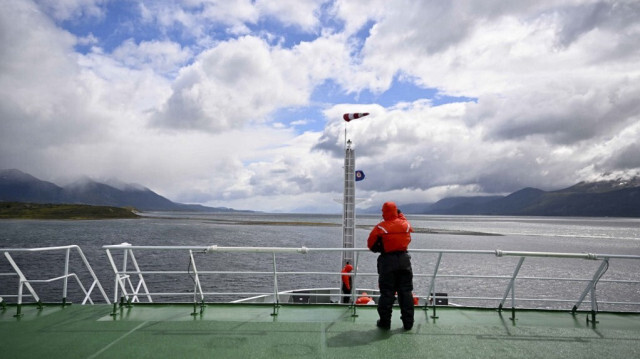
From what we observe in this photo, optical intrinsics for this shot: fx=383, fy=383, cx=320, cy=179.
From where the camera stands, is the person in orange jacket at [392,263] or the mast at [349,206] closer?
the person in orange jacket at [392,263]

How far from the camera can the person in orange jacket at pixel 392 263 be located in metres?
5.52

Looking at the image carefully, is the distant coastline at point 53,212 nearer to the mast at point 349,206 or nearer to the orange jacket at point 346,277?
the mast at point 349,206

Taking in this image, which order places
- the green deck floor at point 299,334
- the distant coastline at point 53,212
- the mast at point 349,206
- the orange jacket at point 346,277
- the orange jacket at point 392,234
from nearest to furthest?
the green deck floor at point 299,334, the orange jacket at point 392,234, the orange jacket at point 346,277, the mast at point 349,206, the distant coastline at point 53,212

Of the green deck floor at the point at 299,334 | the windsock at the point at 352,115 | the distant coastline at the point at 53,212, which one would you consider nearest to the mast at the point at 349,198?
the windsock at the point at 352,115

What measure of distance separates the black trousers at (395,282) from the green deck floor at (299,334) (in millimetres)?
287

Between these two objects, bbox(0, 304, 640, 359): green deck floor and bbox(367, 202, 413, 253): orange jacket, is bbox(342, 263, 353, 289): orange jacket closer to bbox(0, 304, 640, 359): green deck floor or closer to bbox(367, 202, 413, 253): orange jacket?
bbox(0, 304, 640, 359): green deck floor

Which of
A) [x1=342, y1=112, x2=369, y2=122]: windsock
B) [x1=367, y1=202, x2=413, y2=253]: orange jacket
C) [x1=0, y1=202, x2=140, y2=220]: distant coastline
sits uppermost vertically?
[x1=342, y1=112, x2=369, y2=122]: windsock

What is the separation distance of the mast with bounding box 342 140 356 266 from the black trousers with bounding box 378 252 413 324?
620cm

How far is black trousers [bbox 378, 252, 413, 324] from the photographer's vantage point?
18.1 ft

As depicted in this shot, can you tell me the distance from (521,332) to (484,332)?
58cm

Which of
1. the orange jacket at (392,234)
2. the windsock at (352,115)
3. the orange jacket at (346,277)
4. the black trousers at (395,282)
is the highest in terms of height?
the windsock at (352,115)

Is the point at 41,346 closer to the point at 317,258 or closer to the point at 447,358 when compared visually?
the point at 447,358

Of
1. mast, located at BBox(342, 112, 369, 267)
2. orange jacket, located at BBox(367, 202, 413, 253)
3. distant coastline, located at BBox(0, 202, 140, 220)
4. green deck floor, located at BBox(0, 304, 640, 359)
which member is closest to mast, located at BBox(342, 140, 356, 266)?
mast, located at BBox(342, 112, 369, 267)

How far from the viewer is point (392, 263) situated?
5531 mm
